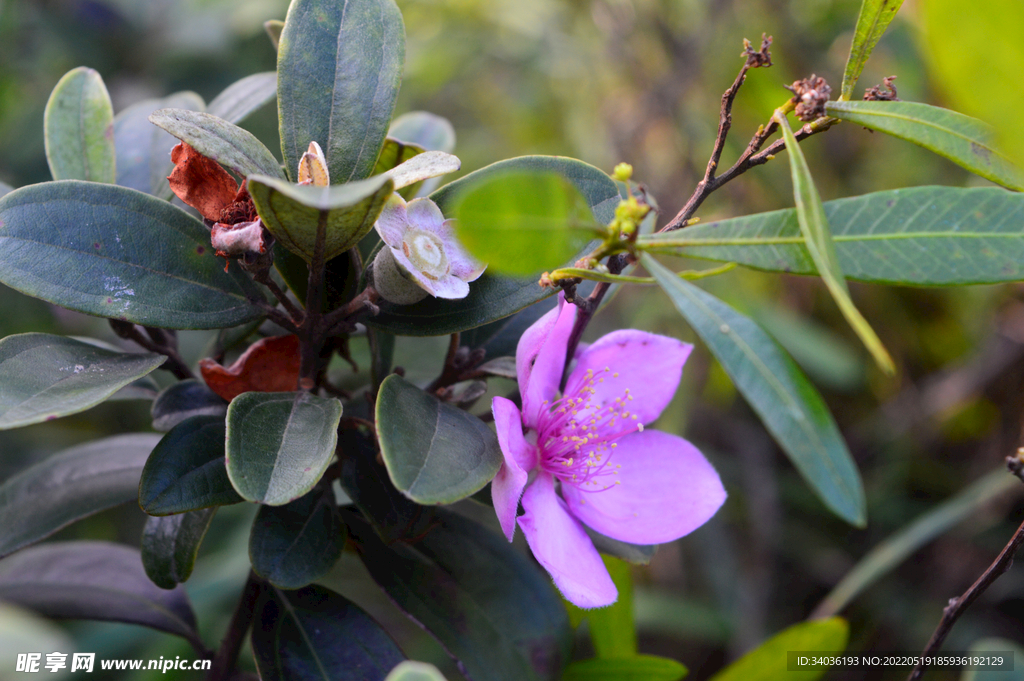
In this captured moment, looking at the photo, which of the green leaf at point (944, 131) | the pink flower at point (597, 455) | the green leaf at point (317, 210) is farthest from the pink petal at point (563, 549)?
the green leaf at point (944, 131)

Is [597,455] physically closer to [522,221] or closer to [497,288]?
[497,288]

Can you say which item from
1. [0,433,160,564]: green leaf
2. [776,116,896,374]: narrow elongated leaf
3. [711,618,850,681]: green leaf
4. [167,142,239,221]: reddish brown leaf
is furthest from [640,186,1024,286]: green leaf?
[0,433,160,564]: green leaf

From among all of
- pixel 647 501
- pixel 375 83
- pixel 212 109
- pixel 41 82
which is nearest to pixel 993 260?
pixel 647 501

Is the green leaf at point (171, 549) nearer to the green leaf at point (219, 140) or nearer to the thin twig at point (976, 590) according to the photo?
the green leaf at point (219, 140)

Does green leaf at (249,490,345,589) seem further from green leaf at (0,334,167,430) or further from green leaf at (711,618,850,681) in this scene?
green leaf at (711,618,850,681)

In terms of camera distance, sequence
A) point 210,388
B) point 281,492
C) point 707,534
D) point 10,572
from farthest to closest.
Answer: point 707,534, point 10,572, point 210,388, point 281,492

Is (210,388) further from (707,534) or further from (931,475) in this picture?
(931,475)
